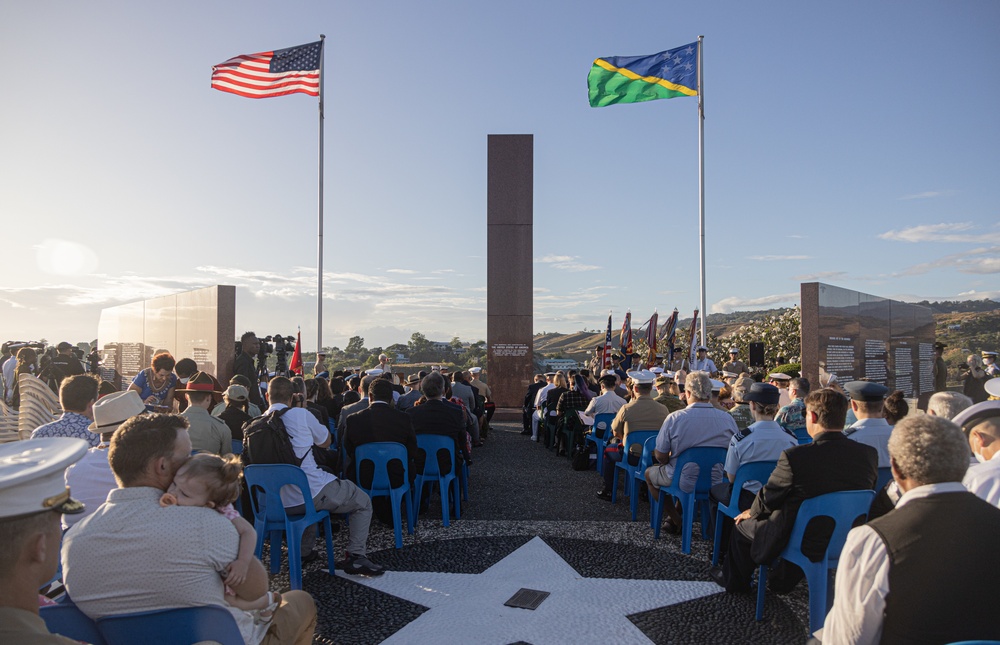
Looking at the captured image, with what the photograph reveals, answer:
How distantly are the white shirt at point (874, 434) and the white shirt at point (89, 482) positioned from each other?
457 centimetres

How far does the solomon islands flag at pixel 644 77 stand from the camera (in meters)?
14.4

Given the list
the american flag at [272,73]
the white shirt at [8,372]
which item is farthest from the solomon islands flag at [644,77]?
the white shirt at [8,372]

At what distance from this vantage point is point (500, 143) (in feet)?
57.4

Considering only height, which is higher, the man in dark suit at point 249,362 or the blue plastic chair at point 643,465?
the man in dark suit at point 249,362

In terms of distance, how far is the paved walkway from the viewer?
12.6 ft

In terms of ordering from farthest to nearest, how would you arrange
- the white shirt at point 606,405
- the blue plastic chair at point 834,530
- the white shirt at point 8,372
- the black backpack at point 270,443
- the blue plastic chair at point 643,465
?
the white shirt at point 8,372 → the white shirt at point 606,405 → the blue plastic chair at point 643,465 → the black backpack at point 270,443 → the blue plastic chair at point 834,530

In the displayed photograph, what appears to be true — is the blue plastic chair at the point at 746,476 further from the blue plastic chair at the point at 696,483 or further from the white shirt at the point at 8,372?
the white shirt at the point at 8,372

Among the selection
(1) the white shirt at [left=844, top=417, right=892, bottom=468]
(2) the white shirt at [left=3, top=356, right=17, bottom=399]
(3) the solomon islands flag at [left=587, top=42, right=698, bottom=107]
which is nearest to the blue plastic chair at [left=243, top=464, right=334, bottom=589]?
(1) the white shirt at [left=844, top=417, right=892, bottom=468]

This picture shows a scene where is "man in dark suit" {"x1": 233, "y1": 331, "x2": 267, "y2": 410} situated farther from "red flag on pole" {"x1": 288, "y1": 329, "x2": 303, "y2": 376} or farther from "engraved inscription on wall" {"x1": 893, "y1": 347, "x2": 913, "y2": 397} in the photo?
"engraved inscription on wall" {"x1": 893, "y1": 347, "x2": 913, "y2": 397}

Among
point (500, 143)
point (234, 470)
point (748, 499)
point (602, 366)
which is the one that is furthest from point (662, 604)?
point (500, 143)

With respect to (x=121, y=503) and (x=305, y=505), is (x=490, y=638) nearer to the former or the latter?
(x=305, y=505)

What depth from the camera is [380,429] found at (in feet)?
18.3

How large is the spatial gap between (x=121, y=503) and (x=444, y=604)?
7.91ft

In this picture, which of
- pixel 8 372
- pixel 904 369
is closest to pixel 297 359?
pixel 8 372
